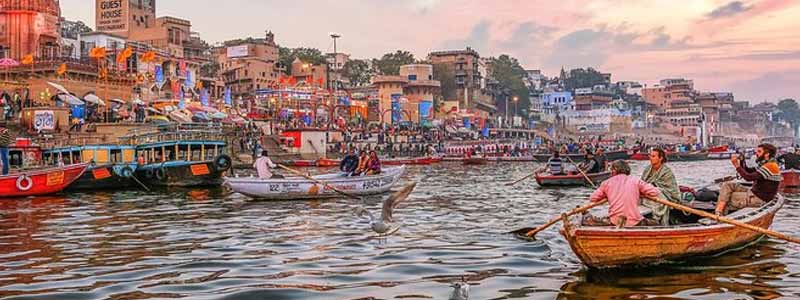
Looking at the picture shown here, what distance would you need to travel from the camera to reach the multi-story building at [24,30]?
50.0 meters

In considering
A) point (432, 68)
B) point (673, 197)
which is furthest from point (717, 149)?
point (673, 197)

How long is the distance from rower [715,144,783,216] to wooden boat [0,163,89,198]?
66.5ft

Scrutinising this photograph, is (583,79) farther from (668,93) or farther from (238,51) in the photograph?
(238,51)

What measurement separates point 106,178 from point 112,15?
4761cm

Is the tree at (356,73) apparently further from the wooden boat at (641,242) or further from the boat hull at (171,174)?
the wooden boat at (641,242)

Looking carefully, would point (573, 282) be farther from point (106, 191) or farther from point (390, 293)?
point (106, 191)

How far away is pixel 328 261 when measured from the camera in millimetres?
10352

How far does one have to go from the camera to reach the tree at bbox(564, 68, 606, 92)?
150 meters

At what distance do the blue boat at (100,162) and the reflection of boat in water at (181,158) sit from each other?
0.47 metres

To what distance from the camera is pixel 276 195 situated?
66.8 ft

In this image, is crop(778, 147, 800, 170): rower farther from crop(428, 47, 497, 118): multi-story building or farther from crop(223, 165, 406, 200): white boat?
crop(428, 47, 497, 118): multi-story building

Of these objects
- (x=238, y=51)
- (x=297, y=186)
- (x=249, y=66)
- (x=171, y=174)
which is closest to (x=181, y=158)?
(x=171, y=174)

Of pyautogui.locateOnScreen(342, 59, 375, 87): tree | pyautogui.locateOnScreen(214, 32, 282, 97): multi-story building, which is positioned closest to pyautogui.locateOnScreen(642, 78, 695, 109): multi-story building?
pyautogui.locateOnScreen(342, 59, 375, 87): tree

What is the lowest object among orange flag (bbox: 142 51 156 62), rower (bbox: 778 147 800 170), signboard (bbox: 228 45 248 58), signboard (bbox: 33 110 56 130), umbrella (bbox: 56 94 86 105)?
rower (bbox: 778 147 800 170)
